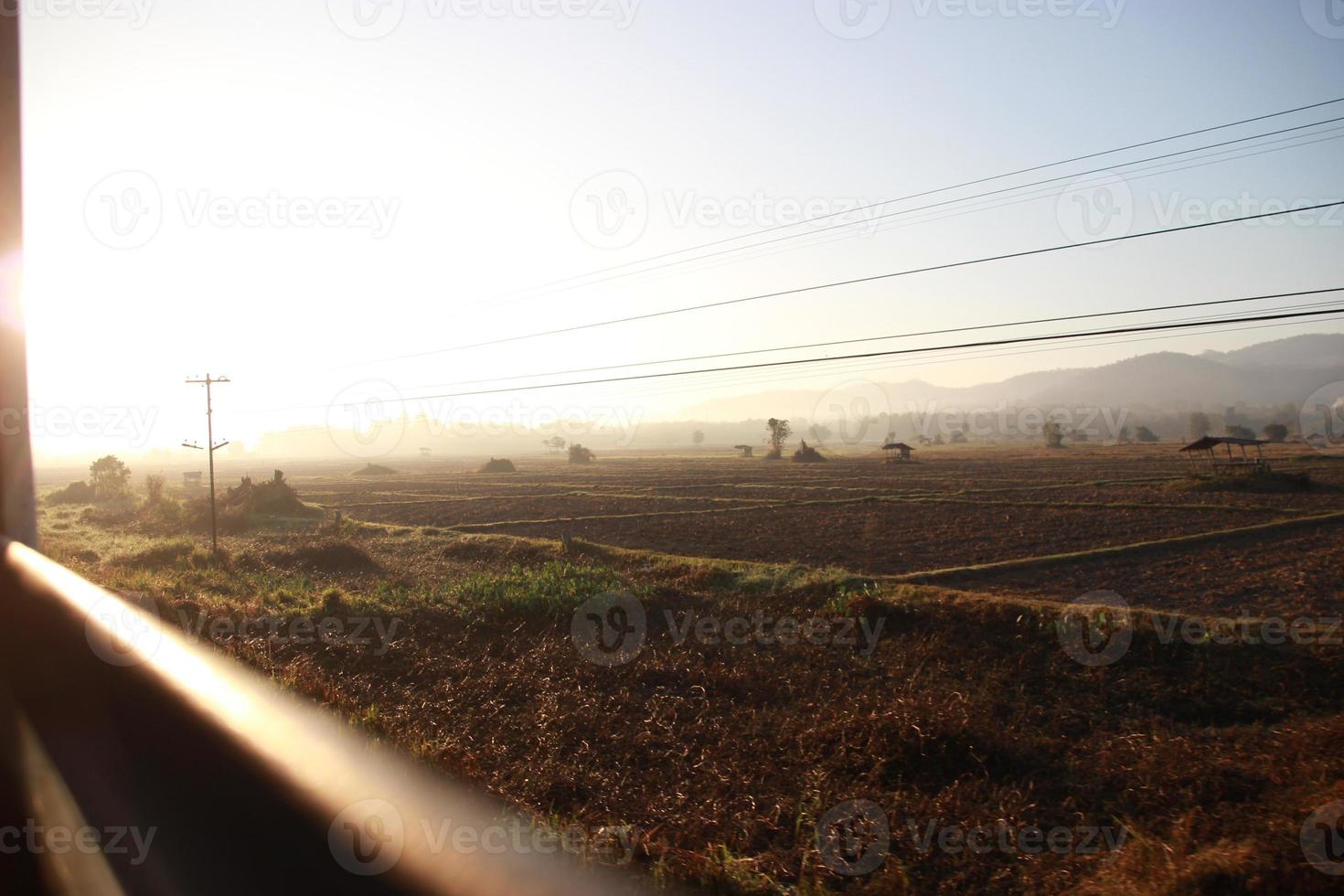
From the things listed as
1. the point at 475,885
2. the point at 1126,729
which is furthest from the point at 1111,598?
the point at 475,885

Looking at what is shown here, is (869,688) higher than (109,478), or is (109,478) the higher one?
(109,478)

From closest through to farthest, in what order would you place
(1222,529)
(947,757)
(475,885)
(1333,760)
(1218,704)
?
1. (475,885)
2. (1333,760)
3. (947,757)
4. (1218,704)
5. (1222,529)

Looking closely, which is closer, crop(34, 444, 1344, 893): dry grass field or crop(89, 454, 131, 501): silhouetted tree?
crop(34, 444, 1344, 893): dry grass field

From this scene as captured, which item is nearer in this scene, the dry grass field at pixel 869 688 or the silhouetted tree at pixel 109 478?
the dry grass field at pixel 869 688

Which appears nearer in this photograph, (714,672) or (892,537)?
(714,672)

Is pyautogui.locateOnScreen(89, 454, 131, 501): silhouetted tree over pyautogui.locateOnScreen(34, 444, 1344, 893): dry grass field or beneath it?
over

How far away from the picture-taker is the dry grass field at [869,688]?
582cm

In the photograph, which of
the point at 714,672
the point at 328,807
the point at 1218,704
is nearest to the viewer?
the point at 328,807

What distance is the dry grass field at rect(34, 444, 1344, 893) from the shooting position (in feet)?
19.1

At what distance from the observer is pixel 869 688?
35.1 ft

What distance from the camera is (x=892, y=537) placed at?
2525 cm

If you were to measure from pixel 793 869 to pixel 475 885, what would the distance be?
5.45 meters

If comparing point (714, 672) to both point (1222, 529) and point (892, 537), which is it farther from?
point (1222, 529)

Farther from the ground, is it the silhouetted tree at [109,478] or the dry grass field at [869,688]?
the silhouetted tree at [109,478]
